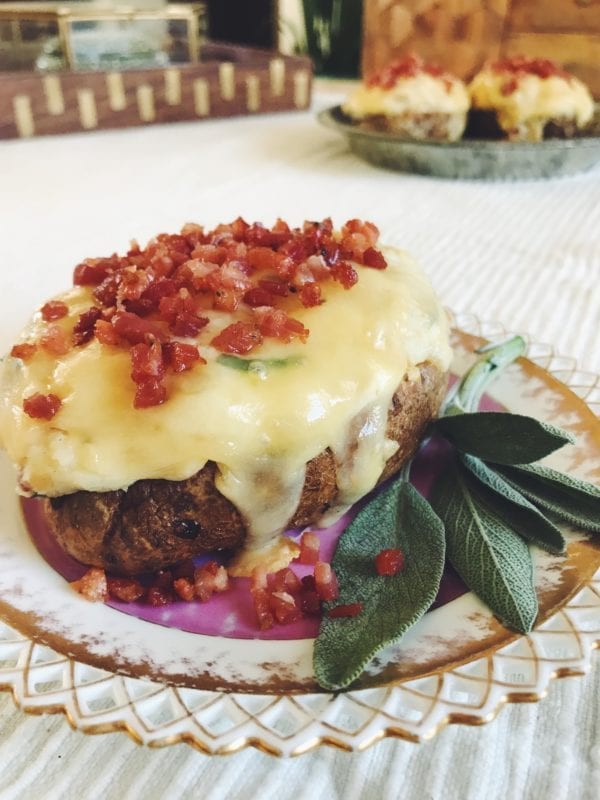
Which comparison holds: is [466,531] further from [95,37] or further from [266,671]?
[95,37]

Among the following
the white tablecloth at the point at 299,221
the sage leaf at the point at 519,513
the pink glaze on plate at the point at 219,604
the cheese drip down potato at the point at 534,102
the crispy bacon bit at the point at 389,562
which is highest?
the cheese drip down potato at the point at 534,102

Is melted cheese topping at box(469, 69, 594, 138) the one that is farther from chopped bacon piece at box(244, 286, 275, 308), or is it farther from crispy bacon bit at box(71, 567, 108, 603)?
crispy bacon bit at box(71, 567, 108, 603)

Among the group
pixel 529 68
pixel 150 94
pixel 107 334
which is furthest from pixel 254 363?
pixel 150 94

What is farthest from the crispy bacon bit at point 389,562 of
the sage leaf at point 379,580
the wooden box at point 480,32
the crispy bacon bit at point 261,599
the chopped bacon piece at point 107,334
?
the wooden box at point 480,32

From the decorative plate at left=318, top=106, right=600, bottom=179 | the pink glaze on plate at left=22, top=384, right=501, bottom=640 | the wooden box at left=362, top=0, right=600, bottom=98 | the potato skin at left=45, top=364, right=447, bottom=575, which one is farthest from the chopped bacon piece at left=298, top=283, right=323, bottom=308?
the wooden box at left=362, top=0, right=600, bottom=98

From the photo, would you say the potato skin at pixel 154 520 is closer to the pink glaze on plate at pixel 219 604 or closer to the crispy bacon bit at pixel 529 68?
the pink glaze on plate at pixel 219 604
